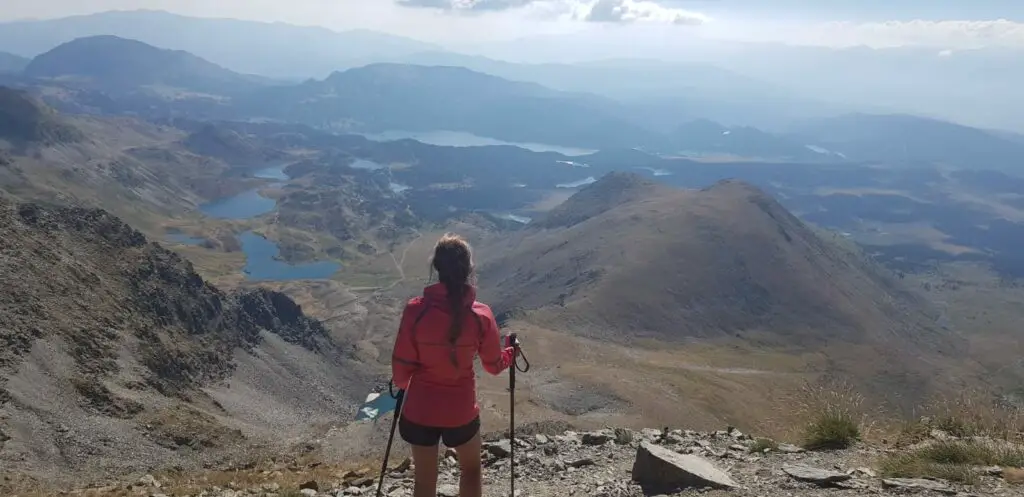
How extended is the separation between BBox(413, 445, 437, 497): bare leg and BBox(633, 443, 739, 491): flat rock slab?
3876mm

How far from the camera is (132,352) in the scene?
1742 inches

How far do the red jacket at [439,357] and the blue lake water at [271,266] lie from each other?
146778mm

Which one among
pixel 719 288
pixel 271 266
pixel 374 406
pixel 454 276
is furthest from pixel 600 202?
pixel 454 276

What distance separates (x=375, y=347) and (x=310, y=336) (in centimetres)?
1849

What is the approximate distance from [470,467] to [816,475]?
16.9ft

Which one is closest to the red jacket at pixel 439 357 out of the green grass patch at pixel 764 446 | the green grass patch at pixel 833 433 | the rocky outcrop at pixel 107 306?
the green grass patch at pixel 764 446

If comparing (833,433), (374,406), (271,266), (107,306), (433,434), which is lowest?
(271,266)

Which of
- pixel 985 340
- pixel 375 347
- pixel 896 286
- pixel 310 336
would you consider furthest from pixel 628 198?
pixel 310 336

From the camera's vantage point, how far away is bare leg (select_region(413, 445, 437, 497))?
678cm

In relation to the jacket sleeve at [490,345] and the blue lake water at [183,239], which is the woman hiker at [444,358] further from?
the blue lake water at [183,239]

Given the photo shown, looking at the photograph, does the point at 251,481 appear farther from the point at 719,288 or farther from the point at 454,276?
the point at 719,288

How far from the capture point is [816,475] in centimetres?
920

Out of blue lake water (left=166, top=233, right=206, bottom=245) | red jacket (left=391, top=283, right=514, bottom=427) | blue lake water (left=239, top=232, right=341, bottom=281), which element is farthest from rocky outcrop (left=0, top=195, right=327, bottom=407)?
blue lake water (left=166, top=233, right=206, bottom=245)

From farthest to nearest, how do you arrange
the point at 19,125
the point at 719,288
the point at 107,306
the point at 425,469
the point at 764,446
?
the point at 19,125
the point at 719,288
the point at 107,306
the point at 764,446
the point at 425,469
